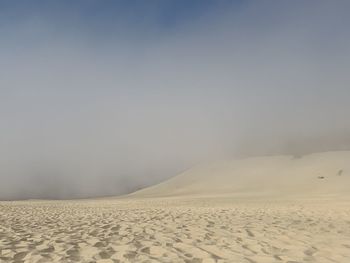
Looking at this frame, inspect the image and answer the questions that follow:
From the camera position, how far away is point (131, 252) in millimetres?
7406

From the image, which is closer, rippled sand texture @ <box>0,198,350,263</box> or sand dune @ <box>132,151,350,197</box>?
rippled sand texture @ <box>0,198,350,263</box>

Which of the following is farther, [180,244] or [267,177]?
[267,177]

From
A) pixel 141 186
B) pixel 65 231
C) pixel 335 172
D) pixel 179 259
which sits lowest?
pixel 179 259

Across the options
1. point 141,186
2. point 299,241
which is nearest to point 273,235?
point 299,241

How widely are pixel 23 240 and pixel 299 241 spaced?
620 cm

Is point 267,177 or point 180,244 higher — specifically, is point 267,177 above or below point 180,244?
above

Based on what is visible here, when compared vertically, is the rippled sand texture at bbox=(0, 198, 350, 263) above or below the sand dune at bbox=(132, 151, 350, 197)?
below

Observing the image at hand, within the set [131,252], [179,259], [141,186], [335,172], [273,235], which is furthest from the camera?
[141,186]

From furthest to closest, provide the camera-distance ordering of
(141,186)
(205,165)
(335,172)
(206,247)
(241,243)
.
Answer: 1. (141,186)
2. (205,165)
3. (335,172)
4. (241,243)
5. (206,247)

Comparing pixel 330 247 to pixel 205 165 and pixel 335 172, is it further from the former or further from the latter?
pixel 205 165

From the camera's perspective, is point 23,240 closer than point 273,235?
Yes

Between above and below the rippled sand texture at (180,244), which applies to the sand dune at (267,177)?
above

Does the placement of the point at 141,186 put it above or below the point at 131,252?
above

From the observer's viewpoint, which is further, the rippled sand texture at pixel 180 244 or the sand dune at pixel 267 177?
the sand dune at pixel 267 177
